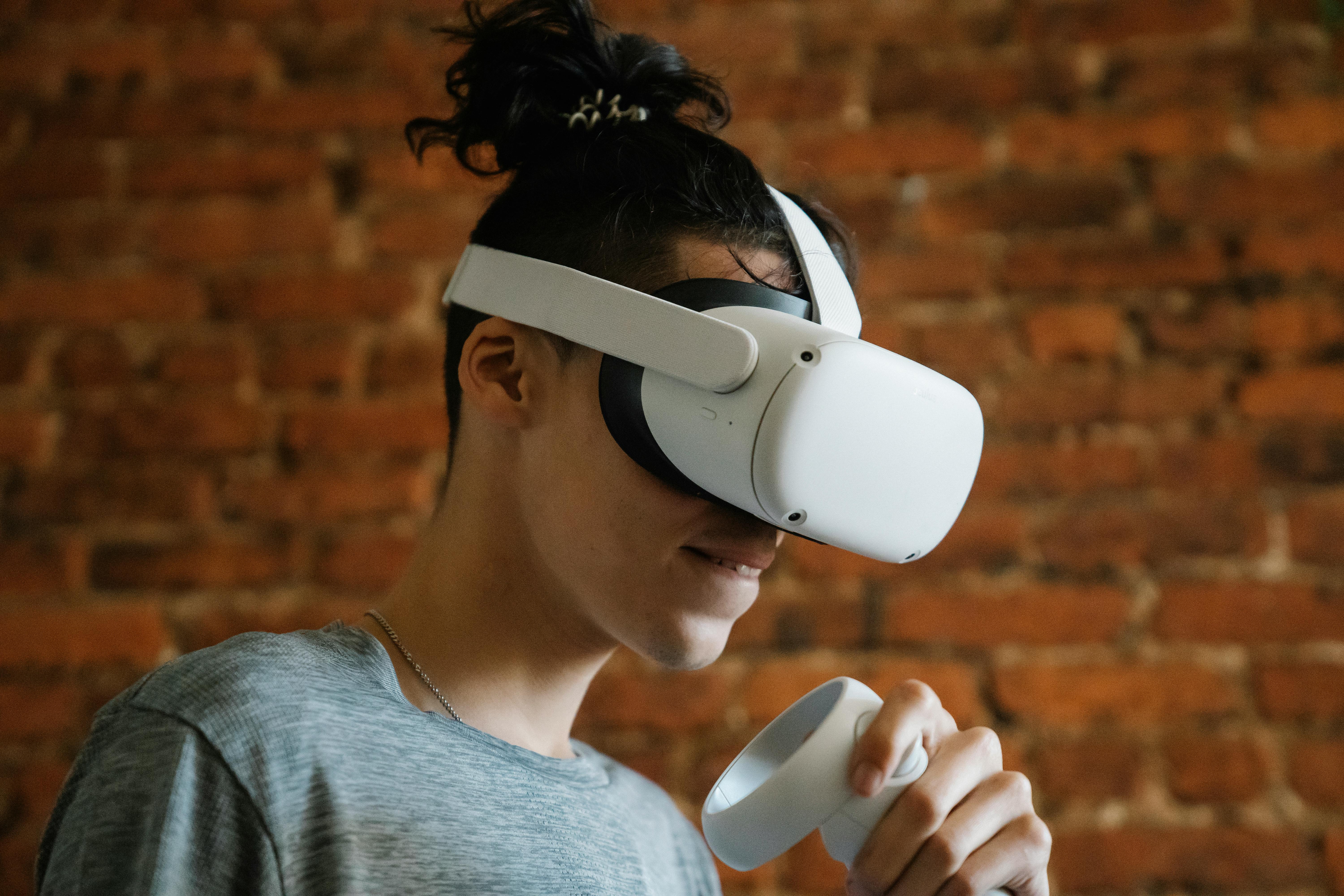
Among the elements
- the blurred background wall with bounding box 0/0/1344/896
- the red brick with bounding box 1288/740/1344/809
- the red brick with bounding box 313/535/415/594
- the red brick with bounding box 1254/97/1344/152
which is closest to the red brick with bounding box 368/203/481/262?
the blurred background wall with bounding box 0/0/1344/896

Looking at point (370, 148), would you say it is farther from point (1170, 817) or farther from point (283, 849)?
point (1170, 817)

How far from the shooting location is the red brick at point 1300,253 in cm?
110

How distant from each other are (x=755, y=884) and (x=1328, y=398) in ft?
2.67

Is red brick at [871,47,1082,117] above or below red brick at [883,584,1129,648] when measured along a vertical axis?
above

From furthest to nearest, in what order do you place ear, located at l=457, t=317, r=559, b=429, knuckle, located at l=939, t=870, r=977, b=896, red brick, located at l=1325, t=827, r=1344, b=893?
red brick, located at l=1325, t=827, r=1344, b=893, ear, located at l=457, t=317, r=559, b=429, knuckle, located at l=939, t=870, r=977, b=896

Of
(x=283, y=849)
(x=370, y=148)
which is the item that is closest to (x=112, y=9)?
(x=370, y=148)

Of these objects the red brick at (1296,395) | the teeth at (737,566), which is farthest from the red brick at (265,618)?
the red brick at (1296,395)

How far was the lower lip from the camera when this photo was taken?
646mm

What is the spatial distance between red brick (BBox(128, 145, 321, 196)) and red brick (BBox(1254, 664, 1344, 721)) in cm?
119

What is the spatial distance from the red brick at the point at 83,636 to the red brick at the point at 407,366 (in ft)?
1.13

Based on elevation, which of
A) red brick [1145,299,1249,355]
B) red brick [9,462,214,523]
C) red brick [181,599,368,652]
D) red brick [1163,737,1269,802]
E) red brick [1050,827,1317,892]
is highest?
red brick [1145,299,1249,355]

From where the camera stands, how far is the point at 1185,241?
111 cm

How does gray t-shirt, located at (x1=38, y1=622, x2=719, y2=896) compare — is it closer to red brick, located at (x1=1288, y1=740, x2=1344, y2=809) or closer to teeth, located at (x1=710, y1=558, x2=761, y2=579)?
teeth, located at (x1=710, y1=558, x2=761, y2=579)

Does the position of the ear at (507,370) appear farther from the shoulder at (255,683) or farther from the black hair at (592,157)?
the shoulder at (255,683)
